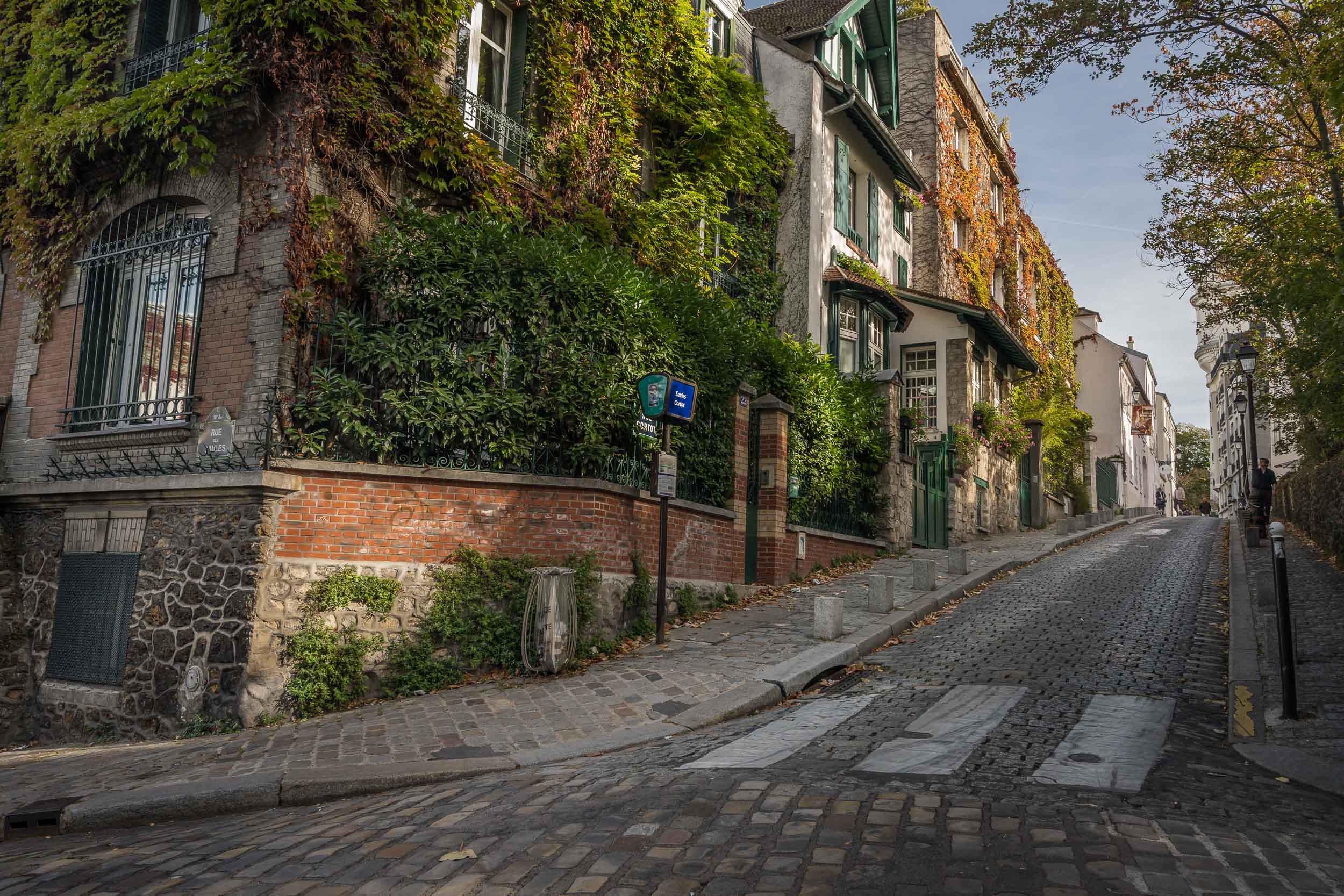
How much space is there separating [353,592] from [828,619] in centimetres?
469

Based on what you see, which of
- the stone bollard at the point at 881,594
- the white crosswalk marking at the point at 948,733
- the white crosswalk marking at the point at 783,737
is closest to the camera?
the white crosswalk marking at the point at 948,733

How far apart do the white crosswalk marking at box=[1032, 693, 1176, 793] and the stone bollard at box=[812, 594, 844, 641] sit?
2956 millimetres

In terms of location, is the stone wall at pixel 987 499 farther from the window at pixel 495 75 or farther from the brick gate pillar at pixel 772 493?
the window at pixel 495 75

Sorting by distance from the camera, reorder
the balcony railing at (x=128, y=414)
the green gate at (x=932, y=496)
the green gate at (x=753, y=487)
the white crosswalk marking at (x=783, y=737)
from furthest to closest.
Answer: the green gate at (x=932, y=496) < the green gate at (x=753, y=487) < the balcony railing at (x=128, y=414) < the white crosswalk marking at (x=783, y=737)

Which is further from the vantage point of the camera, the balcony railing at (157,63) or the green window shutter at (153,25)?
the green window shutter at (153,25)

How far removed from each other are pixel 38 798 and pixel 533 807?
3.76m

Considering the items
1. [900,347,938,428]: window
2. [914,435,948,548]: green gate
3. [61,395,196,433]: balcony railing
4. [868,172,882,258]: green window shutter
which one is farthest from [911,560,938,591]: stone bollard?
[868,172,882,258]: green window shutter

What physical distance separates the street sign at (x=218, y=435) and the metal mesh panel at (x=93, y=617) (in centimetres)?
120

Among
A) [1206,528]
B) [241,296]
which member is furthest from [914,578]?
[1206,528]

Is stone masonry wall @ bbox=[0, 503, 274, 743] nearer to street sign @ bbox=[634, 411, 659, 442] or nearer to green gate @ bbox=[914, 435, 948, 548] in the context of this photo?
street sign @ bbox=[634, 411, 659, 442]

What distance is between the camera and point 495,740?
660 cm

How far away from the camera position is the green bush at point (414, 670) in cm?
805

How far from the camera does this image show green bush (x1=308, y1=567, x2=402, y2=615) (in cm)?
786

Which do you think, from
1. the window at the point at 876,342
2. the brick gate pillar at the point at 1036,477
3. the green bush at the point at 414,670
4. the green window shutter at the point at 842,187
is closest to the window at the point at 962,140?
the green window shutter at the point at 842,187
